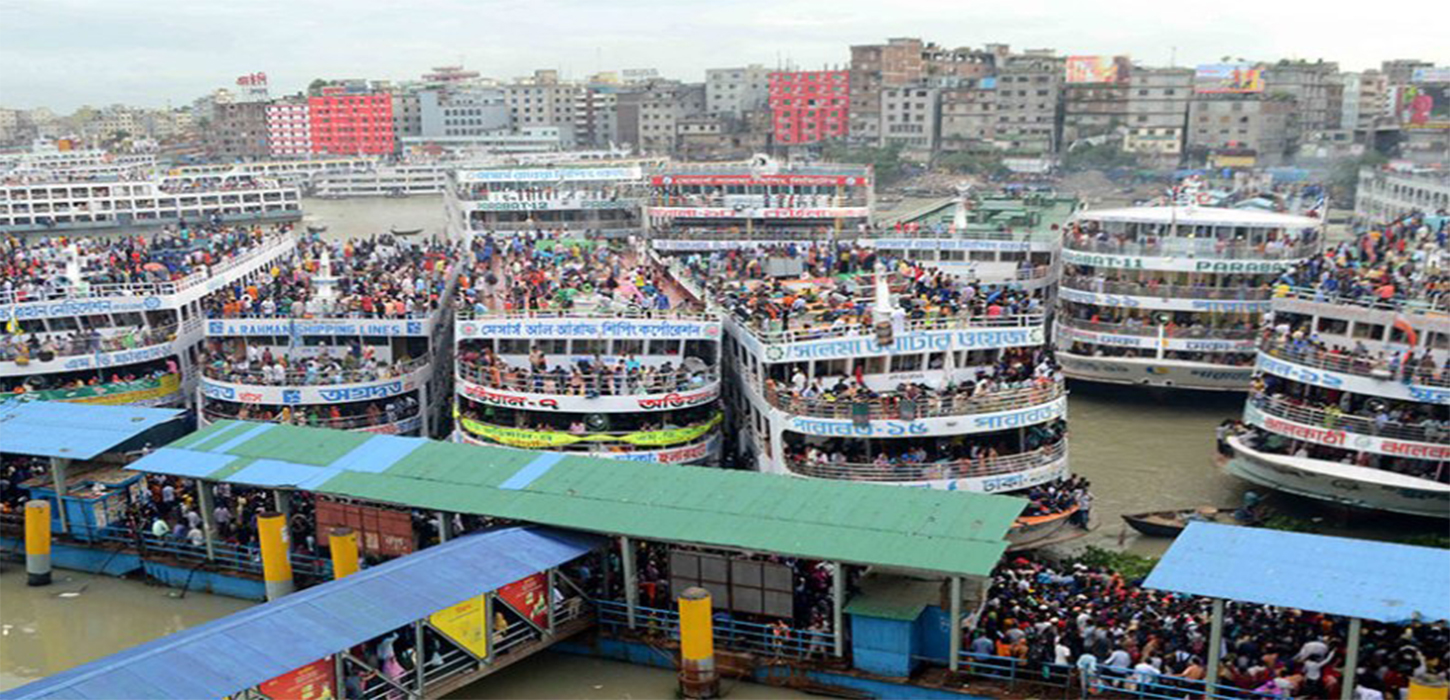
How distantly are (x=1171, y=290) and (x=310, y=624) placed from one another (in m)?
22.9

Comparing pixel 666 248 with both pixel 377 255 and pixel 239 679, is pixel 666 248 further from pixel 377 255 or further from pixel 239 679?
pixel 239 679

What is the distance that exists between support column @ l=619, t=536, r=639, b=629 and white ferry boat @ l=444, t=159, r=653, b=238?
102 ft

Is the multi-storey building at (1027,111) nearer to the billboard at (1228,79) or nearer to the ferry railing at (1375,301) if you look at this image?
the billboard at (1228,79)

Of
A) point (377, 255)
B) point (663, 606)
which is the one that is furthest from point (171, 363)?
point (663, 606)

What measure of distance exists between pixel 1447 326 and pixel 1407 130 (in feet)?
271

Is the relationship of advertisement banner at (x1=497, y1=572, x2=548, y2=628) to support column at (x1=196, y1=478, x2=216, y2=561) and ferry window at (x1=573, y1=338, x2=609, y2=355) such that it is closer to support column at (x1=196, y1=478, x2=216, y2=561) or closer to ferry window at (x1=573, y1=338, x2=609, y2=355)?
support column at (x1=196, y1=478, x2=216, y2=561)

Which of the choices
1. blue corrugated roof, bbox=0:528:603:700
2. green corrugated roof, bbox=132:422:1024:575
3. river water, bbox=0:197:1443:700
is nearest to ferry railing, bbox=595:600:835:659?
river water, bbox=0:197:1443:700

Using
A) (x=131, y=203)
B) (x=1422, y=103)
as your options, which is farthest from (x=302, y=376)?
(x=1422, y=103)

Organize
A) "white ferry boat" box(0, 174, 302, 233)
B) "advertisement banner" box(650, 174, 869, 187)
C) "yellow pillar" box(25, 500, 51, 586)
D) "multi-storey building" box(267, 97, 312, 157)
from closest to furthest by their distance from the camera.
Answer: "yellow pillar" box(25, 500, 51, 586)
"advertisement banner" box(650, 174, 869, 187)
"white ferry boat" box(0, 174, 302, 233)
"multi-storey building" box(267, 97, 312, 157)

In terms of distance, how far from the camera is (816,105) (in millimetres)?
121000

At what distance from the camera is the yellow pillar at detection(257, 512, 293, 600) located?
17703 millimetres

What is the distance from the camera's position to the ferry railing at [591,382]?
21641 millimetres

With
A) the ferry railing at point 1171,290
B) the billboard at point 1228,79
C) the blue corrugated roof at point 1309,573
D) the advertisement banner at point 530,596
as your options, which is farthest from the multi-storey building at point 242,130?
the blue corrugated roof at point 1309,573

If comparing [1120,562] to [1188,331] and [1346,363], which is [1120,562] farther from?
[1188,331]
